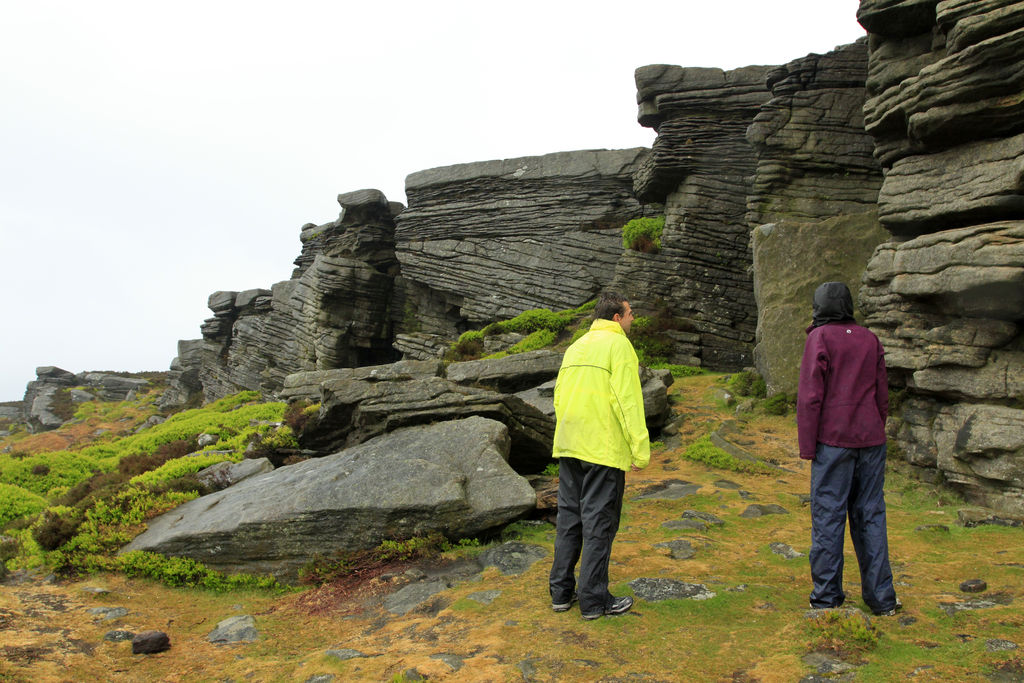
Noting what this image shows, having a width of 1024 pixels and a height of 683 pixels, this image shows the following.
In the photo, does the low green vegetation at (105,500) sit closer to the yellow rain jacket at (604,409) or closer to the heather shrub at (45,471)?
the heather shrub at (45,471)

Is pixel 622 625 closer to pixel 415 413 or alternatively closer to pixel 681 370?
pixel 415 413

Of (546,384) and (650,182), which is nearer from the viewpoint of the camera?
(546,384)

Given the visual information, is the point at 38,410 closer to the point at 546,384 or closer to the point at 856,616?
the point at 546,384

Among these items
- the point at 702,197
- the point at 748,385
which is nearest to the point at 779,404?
the point at 748,385

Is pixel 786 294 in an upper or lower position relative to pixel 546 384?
upper

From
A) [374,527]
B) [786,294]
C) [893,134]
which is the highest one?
[893,134]

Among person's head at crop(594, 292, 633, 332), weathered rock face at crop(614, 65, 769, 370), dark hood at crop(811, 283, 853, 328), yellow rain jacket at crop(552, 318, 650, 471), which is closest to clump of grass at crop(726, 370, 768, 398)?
weathered rock face at crop(614, 65, 769, 370)

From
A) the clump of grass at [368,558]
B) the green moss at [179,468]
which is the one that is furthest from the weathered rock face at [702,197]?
the clump of grass at [368,558]

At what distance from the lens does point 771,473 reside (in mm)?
12016

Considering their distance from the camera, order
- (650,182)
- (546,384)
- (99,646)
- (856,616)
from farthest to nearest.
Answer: (650,182) < (546,384) < (99,646) < (856,616)

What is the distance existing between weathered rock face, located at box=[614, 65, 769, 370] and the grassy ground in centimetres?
1608

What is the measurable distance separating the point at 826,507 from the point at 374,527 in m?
5.31

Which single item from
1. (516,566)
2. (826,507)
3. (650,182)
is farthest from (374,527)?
(650,182)

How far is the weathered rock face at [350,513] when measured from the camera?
8.62 metres
